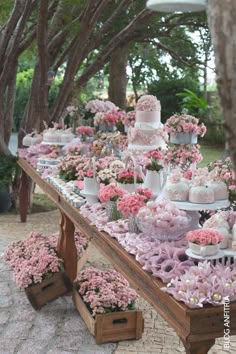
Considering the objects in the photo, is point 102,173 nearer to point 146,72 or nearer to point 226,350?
point 226,350

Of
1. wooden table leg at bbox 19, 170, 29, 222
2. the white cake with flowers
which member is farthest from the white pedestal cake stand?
wooden table leg at bbox 19, 170, 29, 222

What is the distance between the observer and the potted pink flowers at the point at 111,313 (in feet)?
10.7

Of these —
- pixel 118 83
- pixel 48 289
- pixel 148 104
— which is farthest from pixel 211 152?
pixel 48 289

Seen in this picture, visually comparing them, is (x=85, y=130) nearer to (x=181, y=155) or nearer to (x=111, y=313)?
(x=181, y=155)

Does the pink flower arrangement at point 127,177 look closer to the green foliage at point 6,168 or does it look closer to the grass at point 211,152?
the green foliage at point 6,168

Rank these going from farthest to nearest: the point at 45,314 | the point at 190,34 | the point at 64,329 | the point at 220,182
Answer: the point at 190,34 → the point at 45,314 → the point at 64,329 → the point at 220,182

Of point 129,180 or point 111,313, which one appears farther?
point 111,313

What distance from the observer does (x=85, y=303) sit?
352 centimetres

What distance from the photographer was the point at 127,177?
307 cm

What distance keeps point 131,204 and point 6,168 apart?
16.4ft

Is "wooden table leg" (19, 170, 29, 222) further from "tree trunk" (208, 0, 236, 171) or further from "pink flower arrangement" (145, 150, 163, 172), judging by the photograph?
"tree trunk" (208, 0, 236, 171)

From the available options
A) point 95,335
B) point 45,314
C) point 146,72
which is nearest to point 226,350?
point 95,335

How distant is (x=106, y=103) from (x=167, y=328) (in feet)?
7.98

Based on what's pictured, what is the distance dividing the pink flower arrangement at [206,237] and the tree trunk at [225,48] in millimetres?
1380
